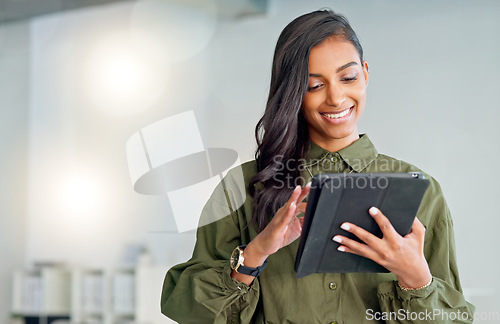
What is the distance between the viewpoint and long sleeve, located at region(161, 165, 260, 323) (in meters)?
0.94

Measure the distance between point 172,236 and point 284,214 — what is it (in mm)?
2176

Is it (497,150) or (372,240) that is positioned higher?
(497,150)

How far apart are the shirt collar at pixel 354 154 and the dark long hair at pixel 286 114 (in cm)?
2

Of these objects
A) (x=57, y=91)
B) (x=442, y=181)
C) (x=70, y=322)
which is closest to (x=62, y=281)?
(x=70, y=322)

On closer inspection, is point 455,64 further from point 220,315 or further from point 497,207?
point 220,315

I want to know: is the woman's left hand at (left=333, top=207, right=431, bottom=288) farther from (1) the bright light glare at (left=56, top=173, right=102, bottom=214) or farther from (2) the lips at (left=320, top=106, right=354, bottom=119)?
(1) the bright light glare at (left=56, top=173, right=102, bottom=214)

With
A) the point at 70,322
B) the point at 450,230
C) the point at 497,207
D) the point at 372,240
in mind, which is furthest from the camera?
the point at 70,322

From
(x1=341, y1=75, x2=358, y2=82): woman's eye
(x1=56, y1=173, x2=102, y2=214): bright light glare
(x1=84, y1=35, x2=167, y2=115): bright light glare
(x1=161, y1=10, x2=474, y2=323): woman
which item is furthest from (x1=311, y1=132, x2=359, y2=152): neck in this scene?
(x1=56, y1=173, x2=102, y2=214): bright light glare

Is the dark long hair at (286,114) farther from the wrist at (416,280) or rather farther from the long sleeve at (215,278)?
the wrist at (416,280)

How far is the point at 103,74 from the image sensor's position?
3123mm

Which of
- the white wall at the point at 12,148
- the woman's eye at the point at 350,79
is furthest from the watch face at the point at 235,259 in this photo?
the white wall at the point at 12,148

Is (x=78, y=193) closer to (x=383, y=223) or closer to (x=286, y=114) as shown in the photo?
(x=286, y=114)

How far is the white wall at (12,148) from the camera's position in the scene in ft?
10.3

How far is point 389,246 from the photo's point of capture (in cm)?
85
